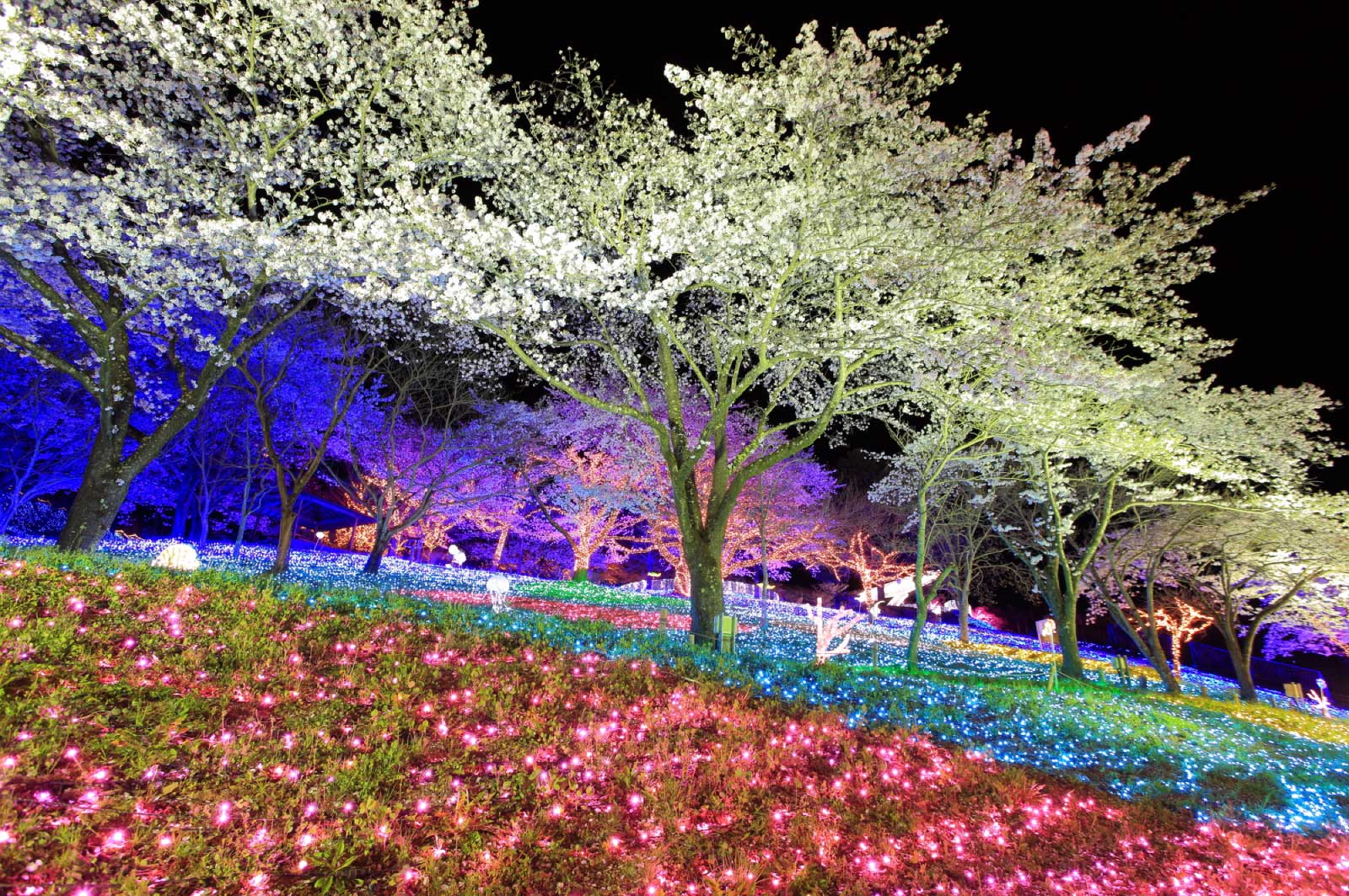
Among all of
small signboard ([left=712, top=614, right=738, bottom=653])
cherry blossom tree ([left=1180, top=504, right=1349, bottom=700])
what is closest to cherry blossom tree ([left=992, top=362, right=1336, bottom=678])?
cherry blossom tree ([left=1180, top=504, right=1349, bottom=700])

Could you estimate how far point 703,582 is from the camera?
11891mm

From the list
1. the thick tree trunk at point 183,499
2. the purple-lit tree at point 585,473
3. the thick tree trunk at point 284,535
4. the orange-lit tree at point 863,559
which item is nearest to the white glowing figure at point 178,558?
the thick tree trunk at point 284,535

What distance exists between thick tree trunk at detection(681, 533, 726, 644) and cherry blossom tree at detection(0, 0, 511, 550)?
6.70 meters

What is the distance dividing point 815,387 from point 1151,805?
12246 millimetres

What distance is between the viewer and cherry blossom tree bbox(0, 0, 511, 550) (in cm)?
1010

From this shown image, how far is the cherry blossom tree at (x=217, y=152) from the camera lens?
10102mm

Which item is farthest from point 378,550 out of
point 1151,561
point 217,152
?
point 1151,561

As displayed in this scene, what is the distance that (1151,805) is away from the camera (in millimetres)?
7824

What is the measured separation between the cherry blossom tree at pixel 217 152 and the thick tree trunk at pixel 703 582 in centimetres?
670

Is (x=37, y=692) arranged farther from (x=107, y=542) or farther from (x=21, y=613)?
(x=107, y=542)

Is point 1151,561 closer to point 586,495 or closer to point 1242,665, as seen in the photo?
point 1242,665

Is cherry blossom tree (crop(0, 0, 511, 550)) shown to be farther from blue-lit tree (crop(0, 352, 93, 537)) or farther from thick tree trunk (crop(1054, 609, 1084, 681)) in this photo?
thick tree trunk (crop(1054, 609, 1084, 681))

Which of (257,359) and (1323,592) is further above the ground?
(257,359)

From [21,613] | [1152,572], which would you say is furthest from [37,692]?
[1152,572]
